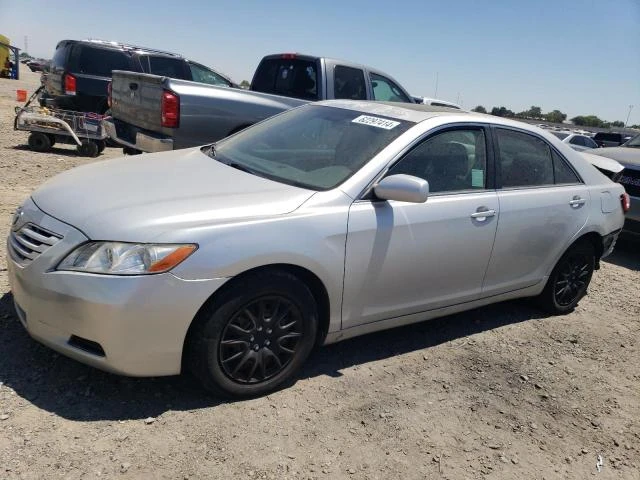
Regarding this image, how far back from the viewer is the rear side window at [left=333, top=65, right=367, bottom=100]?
7.79 meters

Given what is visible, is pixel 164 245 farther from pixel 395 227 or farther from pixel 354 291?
pixel 395 227

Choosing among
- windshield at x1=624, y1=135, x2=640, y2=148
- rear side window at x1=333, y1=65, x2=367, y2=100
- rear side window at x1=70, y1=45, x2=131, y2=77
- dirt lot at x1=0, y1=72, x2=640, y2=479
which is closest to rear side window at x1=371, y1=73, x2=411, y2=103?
rear side window at x1=333, y1=65, x2=367, y2=100

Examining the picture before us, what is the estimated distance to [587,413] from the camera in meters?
3.49

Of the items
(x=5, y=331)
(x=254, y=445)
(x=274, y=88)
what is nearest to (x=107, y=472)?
(x=254, y=445)

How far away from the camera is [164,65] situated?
11328mm

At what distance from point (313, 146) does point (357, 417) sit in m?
1.78

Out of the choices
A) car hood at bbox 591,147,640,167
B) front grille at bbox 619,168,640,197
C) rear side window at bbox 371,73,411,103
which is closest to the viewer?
front grille at bbox 619,168,640,197

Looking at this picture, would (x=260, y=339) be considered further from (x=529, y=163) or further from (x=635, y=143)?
(x=635, y=143)

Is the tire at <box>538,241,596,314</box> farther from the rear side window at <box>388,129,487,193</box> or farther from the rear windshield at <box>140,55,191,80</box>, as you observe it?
the rear windshield at <box>140,55,191,80</box>

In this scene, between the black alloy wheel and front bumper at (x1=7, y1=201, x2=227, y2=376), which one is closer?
front bumper at (x1=7, y1=201, x2=227, y2=376)

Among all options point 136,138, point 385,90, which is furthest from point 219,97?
point 385,90

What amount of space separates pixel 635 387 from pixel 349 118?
109 inches

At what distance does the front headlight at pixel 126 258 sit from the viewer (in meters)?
2.59

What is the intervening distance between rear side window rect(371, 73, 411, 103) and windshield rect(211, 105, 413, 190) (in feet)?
14.2
